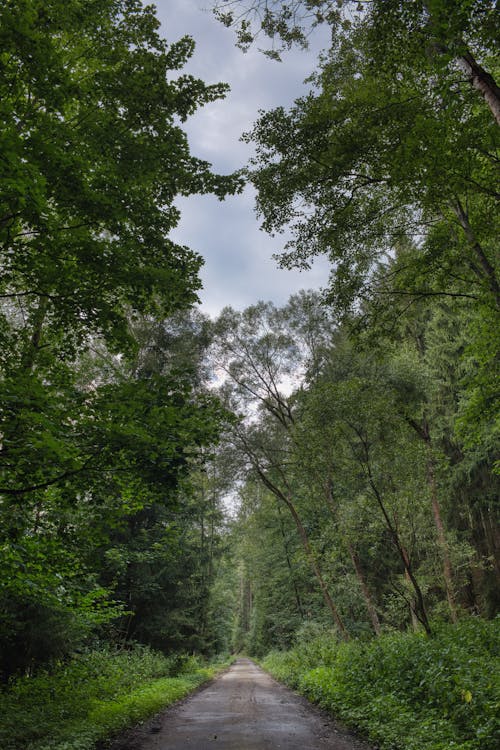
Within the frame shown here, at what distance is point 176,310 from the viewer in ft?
29.6

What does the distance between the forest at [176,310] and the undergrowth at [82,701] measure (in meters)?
0.06

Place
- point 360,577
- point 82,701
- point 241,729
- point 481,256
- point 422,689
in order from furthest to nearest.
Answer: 1. point 360,577
2. point 481,256
3. point 82,701
4. point 241,729
5. point 422,689

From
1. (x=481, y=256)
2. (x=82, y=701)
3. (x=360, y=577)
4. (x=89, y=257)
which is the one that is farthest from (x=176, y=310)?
(x=360, y=577)

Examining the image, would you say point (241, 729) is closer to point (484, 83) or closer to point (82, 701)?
point (82, 701)

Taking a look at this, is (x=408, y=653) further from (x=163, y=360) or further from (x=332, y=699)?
(x=163, y=360)

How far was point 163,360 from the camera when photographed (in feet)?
59.3

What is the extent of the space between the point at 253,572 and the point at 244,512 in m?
13.3

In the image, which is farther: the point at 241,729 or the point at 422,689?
the point at 241,729

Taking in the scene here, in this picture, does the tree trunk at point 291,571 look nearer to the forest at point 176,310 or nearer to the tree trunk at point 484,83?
the forest at point 176,310

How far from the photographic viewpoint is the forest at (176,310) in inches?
199

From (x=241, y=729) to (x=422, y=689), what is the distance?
334 cm

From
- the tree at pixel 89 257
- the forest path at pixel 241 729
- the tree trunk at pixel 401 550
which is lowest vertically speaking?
the forest path at pixel 241 729

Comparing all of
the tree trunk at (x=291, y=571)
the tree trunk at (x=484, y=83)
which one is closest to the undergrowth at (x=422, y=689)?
the tree trunk at (x=484, y=83)

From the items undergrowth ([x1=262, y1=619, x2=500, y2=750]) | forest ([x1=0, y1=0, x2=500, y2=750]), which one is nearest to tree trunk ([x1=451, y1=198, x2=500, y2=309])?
forest ([x1=0, y1=0, x2=500, y2=750])
